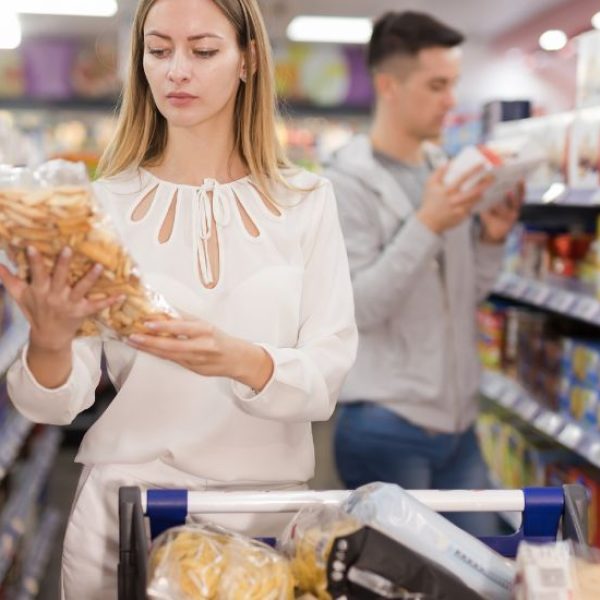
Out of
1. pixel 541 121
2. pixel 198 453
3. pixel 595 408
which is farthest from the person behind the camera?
pixel 541 121

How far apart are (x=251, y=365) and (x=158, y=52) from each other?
0.52 metres

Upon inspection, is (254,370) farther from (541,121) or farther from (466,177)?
(541,121)

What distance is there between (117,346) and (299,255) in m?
0.33

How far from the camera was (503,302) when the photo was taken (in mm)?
5008

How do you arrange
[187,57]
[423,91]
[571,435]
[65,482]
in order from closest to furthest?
[187,57], [423,91], [571,435], [65,482]

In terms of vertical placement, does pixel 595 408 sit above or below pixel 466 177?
below

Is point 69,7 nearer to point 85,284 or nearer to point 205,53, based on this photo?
point 205,53

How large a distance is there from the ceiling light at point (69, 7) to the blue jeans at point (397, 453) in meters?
5.80

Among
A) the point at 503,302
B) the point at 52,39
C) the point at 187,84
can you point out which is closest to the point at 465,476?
the point at 187,84

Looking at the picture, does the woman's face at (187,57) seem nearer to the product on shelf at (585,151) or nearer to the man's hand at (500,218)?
the man's hand at (500,218)

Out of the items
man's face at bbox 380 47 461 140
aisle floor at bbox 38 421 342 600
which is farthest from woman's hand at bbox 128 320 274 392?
aisle floor at bbox 38 421 342 600

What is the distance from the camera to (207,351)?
54.9 inches

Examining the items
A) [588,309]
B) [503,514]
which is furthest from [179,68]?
[503,514]

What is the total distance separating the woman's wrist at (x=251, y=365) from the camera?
1459mm
